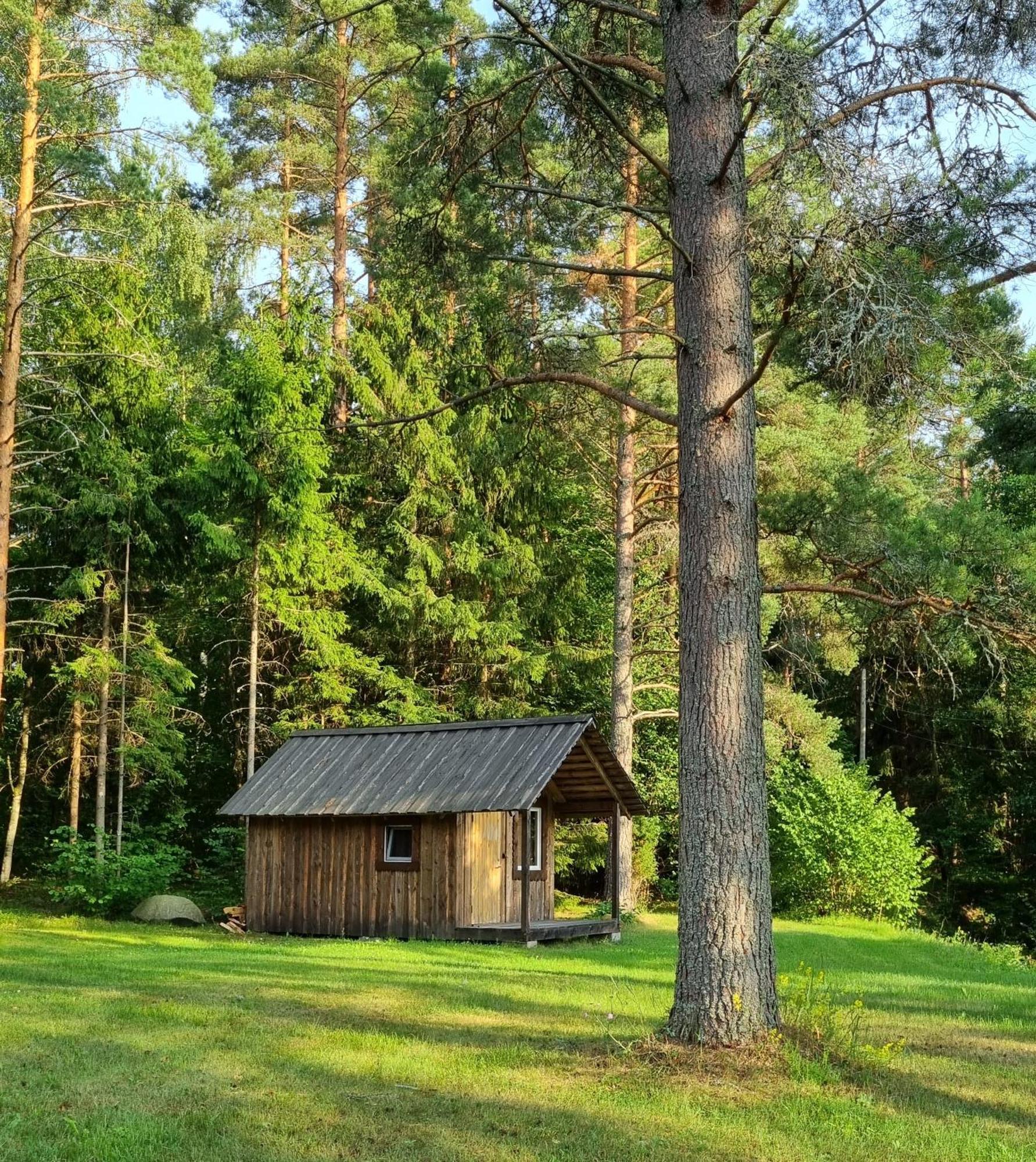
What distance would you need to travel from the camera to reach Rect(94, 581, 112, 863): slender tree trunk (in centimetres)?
2064

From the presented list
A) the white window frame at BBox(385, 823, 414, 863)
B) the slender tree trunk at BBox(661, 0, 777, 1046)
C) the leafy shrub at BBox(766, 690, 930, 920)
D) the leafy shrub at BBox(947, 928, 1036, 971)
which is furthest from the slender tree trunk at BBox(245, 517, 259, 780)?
→ the slender tree trunk at BBox(661, 0, 777, 1046)

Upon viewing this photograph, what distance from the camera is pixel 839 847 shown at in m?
25.5

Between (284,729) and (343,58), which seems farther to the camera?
(343,58)

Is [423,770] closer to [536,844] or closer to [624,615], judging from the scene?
[536,844]

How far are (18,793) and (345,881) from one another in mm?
7919

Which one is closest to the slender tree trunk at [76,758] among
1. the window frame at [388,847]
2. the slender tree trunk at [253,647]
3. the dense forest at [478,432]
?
the dense forest at [478,432]

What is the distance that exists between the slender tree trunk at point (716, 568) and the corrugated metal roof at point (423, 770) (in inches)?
364

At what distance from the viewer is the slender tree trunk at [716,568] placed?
23.4 feet

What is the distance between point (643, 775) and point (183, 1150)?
72.4ft

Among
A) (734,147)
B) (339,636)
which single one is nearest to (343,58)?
(339,636)

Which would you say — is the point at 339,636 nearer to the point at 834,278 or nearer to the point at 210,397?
the point at 210,397

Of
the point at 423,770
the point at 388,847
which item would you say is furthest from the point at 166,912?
the point at 423,770

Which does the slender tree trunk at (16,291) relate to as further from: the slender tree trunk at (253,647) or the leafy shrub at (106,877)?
the slender tree trunk at (253,647)

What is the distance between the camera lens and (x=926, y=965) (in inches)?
614
